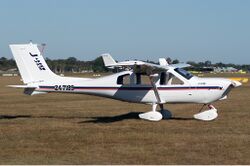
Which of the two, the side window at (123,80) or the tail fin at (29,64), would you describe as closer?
the side window at (123,80)

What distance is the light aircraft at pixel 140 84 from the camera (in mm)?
15328

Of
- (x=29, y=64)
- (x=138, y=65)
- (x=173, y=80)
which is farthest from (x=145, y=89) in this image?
(x=29, y=64)

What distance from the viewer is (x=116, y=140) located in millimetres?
11453

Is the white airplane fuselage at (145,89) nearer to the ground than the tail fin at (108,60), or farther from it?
nearer to the ground

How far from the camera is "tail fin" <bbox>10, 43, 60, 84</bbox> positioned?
1697 centimetres

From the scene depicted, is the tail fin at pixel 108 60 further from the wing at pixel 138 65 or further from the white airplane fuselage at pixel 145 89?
the white airplane fuselage at pixel 145 89

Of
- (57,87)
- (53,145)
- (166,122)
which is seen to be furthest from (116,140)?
(57,87)

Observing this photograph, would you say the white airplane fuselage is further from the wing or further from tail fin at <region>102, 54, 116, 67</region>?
tail fin at <region>102, 54, 116, 67</region>

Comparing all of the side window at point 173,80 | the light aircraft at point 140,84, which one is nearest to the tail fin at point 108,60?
the light aircraft at point 140,84

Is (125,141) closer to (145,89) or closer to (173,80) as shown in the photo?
(145,89)

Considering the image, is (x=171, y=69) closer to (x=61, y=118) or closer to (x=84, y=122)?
(x=84, y=122)

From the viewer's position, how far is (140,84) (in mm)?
16031

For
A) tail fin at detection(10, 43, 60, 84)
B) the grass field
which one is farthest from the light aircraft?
the grass field

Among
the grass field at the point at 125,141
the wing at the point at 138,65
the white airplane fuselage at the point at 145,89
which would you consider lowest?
the grass field at the point at 125,141
